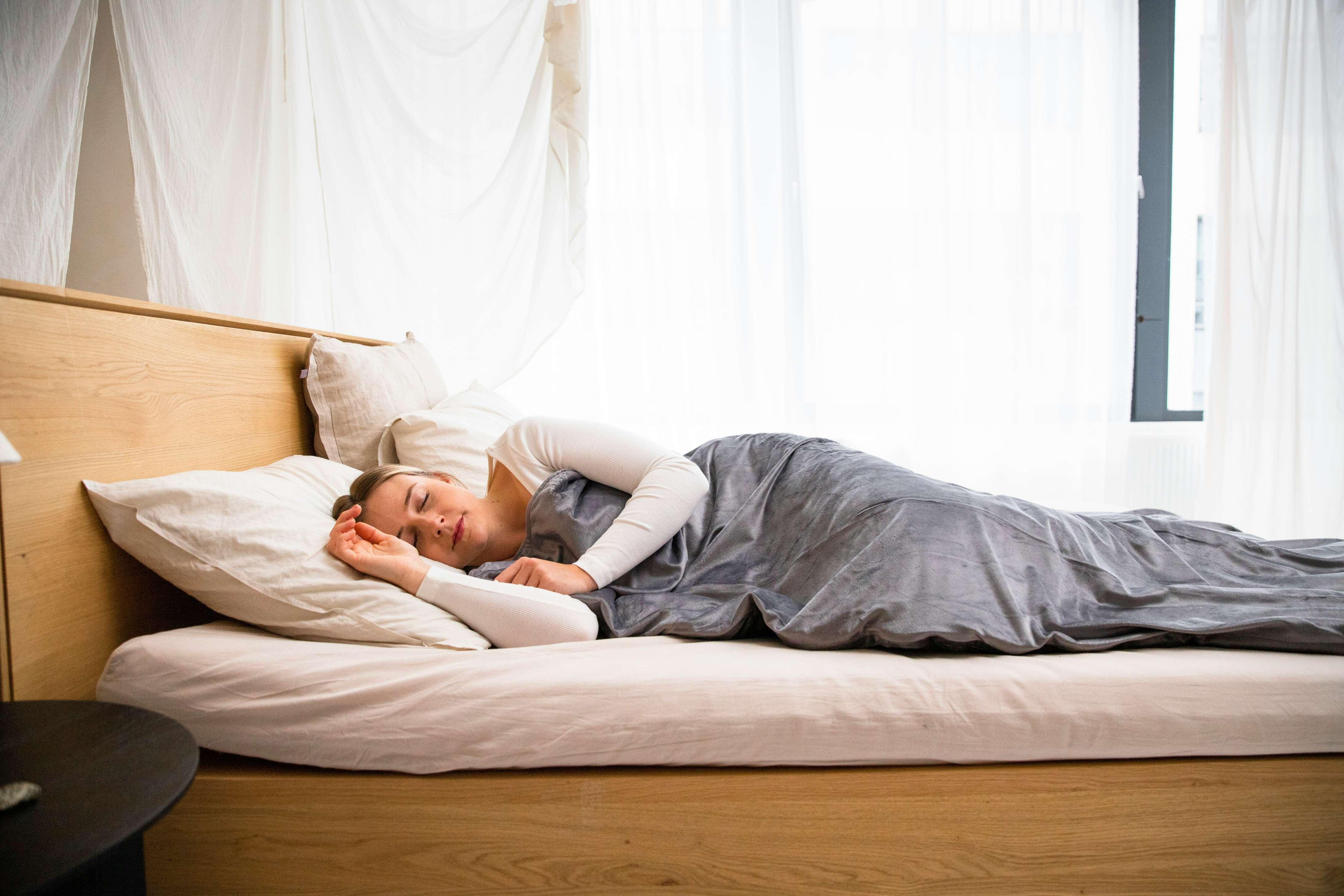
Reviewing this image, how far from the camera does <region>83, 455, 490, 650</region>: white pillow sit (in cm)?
97

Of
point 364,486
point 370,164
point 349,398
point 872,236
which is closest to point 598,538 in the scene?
point 364,486

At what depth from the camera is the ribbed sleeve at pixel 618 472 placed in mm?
1224

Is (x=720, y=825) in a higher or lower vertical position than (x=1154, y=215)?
lower

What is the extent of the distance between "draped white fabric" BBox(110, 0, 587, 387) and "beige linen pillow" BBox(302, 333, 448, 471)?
0.22 m

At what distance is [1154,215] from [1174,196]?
0.32 ft

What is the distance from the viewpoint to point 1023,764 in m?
0.90

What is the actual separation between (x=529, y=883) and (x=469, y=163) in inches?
78.3

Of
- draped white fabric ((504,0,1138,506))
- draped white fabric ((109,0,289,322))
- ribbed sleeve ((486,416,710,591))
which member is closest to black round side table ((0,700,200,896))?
ribbed sleeve ((486,416,710,591))

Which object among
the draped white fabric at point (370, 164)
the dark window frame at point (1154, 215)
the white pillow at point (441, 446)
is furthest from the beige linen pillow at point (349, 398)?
the dark window frame at point (1154, 215)

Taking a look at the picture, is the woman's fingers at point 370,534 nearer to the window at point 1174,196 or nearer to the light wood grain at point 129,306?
the light wood grain at point 129,306

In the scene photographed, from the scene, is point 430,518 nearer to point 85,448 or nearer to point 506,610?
point 506,610

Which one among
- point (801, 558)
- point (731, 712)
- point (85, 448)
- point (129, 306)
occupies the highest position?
point (129, 306)

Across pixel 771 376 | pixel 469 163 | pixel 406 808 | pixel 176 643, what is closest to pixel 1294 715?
pixel 406 808

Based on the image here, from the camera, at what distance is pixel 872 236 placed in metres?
2.71
